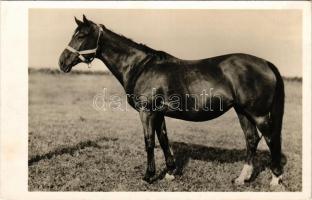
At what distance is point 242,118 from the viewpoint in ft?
13.5

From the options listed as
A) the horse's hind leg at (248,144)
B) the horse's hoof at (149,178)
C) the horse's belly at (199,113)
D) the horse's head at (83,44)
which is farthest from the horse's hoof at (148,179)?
the horse's head at (83,44)

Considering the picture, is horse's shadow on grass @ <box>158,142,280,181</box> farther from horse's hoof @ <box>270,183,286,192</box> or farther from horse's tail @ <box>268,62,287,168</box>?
horse's tail @ <box>268,62,287,168</box>

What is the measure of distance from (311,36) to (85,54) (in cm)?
252

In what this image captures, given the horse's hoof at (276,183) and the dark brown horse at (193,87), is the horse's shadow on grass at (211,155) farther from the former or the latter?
the dark brown horse at (193,87)

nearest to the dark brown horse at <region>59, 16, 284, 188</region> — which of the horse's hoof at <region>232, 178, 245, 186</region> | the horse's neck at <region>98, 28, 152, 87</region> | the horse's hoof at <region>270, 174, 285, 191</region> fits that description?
the horse's neck at <region>98, 28, 152, 87</region>

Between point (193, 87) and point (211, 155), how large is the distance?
1.00 m

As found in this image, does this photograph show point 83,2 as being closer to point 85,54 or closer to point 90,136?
point 85,54

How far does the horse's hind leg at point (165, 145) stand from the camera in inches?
161

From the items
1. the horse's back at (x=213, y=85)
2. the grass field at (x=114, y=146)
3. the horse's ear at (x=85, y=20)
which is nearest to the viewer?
the horse's back at (x=213, y=85)

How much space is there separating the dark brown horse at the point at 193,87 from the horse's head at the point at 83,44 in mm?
10

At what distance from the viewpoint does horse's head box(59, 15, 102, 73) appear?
4.09 metres

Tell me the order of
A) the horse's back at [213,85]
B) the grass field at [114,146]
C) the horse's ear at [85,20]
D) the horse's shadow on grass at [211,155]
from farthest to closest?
1. the horse's shadow on grass at [211,155]
2. the grass field at [114,146]
3. the horse's ear at [85,20]
4. the horse's back at [213,85]

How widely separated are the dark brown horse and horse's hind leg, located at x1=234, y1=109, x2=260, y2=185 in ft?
0.03

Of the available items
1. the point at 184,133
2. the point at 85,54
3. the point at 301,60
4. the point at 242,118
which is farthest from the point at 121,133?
the point at 301,60
